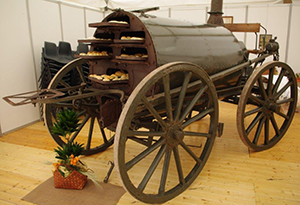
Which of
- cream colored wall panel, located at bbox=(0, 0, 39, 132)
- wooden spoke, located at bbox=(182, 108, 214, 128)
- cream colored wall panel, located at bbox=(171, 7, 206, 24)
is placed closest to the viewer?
wooden spoke, located at bbox=(182, 108, 214, 128)

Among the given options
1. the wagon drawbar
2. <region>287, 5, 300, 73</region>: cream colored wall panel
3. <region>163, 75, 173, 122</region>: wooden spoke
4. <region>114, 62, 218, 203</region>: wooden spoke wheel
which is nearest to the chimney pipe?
the wagon drawbar

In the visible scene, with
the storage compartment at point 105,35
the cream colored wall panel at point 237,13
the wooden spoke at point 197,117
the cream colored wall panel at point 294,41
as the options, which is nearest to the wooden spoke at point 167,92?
the wooden spoke at point 197,117

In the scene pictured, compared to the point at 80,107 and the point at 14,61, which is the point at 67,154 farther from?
the point at 14,61

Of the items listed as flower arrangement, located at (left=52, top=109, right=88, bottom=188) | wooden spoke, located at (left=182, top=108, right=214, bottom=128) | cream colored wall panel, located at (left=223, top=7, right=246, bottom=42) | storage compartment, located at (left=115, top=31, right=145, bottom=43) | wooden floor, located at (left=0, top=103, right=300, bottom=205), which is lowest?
wooden floor, located at (left=0, top=103, right=300, bottom=205)

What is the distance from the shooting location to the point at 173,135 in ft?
6.98

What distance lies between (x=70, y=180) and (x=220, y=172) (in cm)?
151

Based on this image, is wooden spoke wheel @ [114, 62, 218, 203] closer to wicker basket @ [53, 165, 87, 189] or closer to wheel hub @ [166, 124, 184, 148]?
wheel hub @ [166, 124, 184, 148]

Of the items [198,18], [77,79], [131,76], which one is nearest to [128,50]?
[131,76]

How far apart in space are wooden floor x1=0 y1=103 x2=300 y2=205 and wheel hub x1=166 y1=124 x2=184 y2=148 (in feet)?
1.81

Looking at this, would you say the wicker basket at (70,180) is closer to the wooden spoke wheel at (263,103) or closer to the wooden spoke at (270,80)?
the wooden spoke wheel at (263,103)

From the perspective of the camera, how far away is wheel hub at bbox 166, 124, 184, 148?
2.11 metres

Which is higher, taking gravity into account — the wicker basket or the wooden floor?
the wicker basket

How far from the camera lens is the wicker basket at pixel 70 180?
7.99 feet

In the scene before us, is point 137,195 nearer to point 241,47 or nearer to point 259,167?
point 259,167
